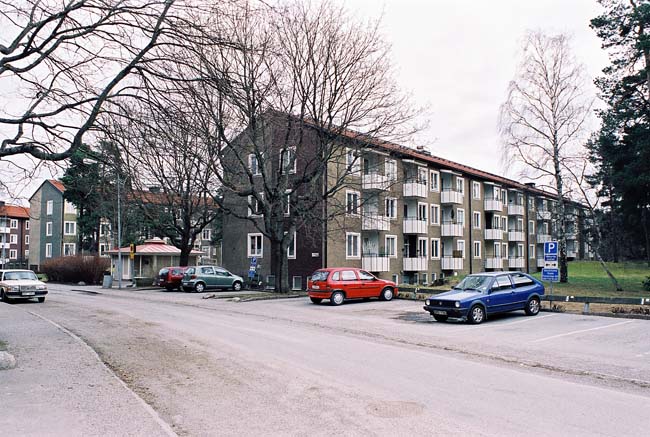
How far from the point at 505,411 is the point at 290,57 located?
2376 centimetres

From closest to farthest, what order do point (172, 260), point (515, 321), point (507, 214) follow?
point (515, 321)
point (172, 260)
point (507, 214)

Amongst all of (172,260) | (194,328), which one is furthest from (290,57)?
(172,260)

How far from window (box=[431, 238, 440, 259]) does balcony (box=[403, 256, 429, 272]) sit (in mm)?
3866

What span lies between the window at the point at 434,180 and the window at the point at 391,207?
5468 millimetres

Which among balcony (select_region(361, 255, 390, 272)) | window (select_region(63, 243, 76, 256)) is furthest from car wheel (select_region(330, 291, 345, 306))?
window (select_region(63, 243, 76, 256))

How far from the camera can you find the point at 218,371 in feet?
31.7

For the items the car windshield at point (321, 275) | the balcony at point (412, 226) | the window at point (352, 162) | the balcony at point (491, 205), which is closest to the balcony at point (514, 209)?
the balcony at point (491, 205)

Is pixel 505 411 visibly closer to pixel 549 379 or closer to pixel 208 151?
pixel 549 379

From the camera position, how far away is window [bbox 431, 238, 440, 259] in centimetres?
4825

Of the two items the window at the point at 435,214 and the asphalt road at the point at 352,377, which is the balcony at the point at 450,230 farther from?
the asphalt road at the point at 352,377

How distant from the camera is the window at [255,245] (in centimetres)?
4263

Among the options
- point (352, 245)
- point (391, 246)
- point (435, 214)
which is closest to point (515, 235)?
point (435, 214)

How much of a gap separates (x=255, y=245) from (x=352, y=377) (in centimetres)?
3466

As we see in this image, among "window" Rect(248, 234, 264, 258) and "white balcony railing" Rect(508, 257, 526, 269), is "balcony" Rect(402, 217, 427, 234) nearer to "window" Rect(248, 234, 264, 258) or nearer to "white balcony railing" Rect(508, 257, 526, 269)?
"window" Rect(248, 234, 264, 258)
